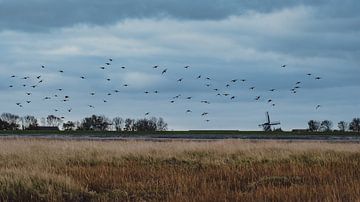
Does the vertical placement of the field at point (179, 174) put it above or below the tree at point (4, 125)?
below

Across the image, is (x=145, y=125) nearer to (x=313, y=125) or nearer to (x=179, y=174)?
(x=313, y=125)

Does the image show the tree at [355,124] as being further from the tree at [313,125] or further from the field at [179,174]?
the field at [179,174]

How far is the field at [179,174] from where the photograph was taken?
15.4 meters

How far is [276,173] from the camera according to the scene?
19.8 meters

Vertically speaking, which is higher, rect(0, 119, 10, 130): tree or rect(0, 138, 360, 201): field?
rect(0, 119, 10, 130): tree

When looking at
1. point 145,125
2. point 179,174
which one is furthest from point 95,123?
point 179,174

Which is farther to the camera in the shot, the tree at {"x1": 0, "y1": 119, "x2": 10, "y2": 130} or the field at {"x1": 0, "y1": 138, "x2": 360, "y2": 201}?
the tree at {"x1": 0, "y1": 119, "x2": 10, "y2": 130}

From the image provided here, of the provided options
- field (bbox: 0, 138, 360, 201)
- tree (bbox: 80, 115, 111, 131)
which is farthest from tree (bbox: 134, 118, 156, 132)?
field (bbox: 0, 138, 360, 201)

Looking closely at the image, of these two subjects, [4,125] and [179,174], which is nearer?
[179,174]

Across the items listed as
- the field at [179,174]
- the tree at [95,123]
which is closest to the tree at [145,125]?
the tree at [95,123]

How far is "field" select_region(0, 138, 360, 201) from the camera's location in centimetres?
1538

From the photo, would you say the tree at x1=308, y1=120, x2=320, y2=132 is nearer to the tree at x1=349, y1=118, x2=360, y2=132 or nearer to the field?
the tree at x1=349, y1=118, x2=360, y2=132

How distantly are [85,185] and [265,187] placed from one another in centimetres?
458

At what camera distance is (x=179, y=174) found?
765 inches
